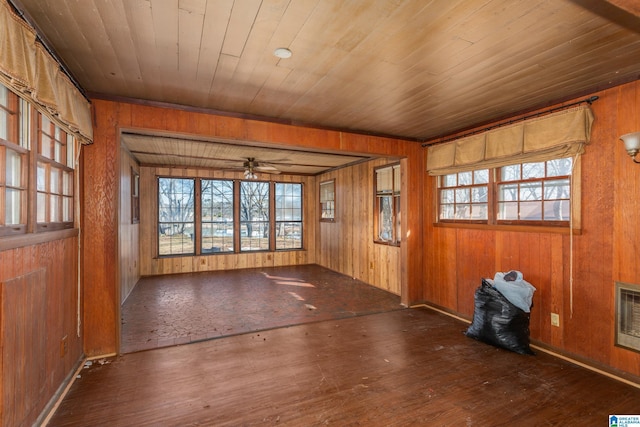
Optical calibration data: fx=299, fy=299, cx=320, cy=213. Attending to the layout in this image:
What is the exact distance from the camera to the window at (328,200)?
770cm

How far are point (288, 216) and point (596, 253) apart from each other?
6747 mm

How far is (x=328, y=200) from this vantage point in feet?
26.3

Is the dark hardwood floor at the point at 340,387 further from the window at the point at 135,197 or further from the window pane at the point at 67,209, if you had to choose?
the window at the point at 135,197

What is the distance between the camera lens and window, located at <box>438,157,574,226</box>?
3.20 m

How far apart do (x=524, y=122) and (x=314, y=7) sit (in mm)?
2864

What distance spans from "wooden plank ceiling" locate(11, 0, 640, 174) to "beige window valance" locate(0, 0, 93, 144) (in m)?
0.19

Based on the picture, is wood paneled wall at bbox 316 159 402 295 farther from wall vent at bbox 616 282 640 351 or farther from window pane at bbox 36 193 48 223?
window pane at bbox 36 193 48 223

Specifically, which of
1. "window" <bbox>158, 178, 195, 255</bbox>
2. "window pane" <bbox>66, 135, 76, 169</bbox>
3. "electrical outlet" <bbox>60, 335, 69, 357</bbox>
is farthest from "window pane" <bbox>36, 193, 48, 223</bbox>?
"window" <bbox>158, 178, 195, 255</bbox>

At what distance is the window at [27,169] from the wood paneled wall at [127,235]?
2.11 meters

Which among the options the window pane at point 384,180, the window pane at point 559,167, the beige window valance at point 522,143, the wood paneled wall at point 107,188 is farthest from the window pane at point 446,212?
the wood paneled wall at point 107,188

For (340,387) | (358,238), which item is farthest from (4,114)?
(358,238)

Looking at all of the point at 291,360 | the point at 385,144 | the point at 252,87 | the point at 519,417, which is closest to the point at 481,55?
the point at 252,87

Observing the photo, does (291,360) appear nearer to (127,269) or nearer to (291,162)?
(127,269)

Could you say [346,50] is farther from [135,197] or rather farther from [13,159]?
[135,197]
